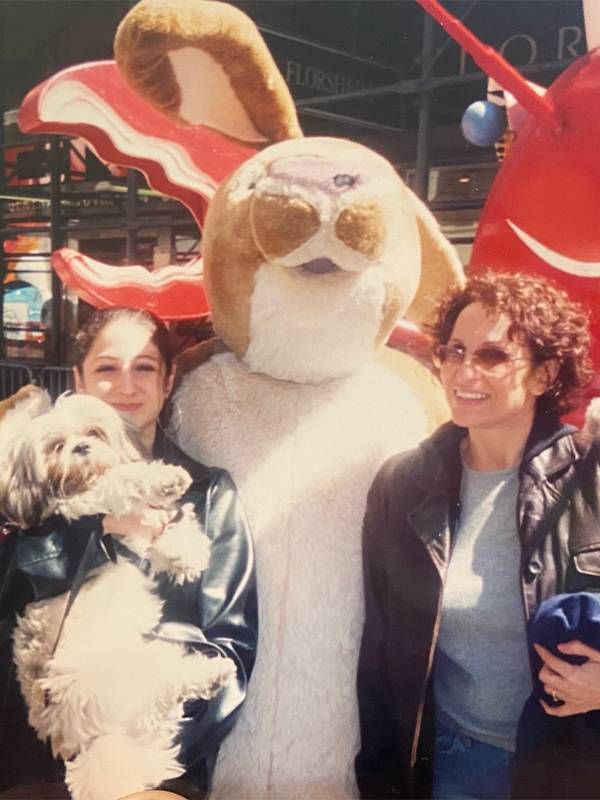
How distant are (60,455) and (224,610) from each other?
41 centimetres

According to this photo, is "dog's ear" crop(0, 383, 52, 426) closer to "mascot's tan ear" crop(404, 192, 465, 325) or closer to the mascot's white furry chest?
the mascot's white furry chest

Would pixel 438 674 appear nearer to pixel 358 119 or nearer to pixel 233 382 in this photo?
pixel 233 382

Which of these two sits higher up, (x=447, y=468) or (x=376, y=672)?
(x=447, y=468)

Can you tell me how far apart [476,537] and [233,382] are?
1.71 ft

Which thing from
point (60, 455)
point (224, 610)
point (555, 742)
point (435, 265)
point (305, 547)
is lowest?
point (555, 742)

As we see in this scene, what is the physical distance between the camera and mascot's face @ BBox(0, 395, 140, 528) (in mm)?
1573

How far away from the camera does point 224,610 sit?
5.13 ft

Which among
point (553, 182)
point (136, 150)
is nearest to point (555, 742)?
point (553, 182)

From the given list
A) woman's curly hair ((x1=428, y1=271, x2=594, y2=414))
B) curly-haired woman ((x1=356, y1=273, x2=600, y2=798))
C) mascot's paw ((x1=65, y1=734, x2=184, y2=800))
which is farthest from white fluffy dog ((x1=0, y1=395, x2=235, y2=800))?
woman's curly hair ((x1=428, y1=271, x2=594, y2=414))

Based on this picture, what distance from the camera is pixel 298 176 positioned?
1444 millimetres

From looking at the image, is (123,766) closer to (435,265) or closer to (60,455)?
(60,455)

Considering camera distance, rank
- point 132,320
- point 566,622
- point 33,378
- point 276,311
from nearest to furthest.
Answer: point 566,622, point 276,311, point 132,320, point 33,378

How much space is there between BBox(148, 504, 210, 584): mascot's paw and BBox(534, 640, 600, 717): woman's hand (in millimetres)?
604

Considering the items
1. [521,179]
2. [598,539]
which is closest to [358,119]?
[521,179]
